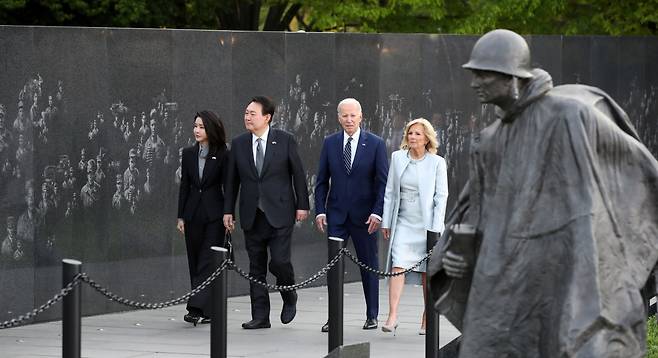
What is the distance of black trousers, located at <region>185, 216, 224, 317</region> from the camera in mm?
14969

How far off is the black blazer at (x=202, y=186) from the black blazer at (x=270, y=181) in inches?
8.0

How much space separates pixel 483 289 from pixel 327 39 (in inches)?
421

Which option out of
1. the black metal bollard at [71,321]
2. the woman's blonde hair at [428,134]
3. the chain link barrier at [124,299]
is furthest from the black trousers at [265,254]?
the black metal bollard at [71,321]

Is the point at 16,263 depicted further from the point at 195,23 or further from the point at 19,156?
the point at 195,23

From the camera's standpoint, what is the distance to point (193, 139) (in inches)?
655

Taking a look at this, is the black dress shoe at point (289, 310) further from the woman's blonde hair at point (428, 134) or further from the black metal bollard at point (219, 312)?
the black metal bollard at point (219, 312)

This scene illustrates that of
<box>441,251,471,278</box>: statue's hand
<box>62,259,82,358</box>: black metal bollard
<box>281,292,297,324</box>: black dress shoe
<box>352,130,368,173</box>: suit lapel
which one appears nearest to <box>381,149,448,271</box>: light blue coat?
<box>352,130,368,173</box>: suit lapel

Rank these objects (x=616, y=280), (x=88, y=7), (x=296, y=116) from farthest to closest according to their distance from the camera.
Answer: (x=88, y=7), (x=296, y=116), (x=616, y=280)

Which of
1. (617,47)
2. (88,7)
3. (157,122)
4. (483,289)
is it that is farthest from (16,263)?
(88,7)

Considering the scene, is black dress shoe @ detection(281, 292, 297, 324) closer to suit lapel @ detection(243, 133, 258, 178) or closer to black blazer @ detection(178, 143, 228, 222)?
black blazer @ detection(178, 143, 228, 222)

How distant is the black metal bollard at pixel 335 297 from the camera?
12023 millimetres

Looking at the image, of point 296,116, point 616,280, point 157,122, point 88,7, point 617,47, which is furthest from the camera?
point 88,7

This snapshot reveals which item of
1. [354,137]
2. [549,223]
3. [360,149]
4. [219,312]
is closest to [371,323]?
[360,149]

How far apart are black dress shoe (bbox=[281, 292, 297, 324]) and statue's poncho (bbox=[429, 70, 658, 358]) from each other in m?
6.81
